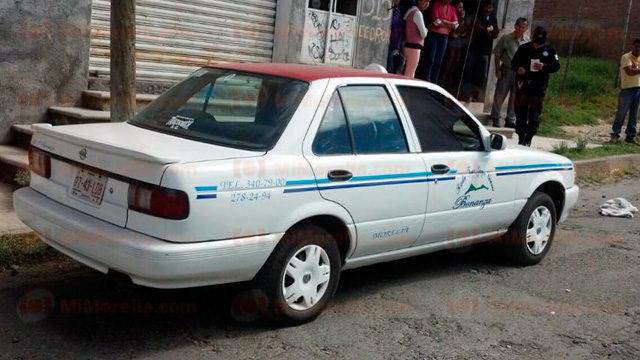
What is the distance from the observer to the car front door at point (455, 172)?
18.0 ft

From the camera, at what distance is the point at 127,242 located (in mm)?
4035

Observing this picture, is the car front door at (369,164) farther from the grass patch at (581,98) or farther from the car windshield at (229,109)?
the grass patch at (581,98)

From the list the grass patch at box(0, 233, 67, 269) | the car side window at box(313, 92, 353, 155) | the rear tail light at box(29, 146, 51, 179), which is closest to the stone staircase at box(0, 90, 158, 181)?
the grass patch at box(0, 233, 67, 269)

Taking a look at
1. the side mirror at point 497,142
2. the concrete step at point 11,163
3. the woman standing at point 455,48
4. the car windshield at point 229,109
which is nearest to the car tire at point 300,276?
the car windshield at point 229,109

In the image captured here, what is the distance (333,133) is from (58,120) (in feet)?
15.6

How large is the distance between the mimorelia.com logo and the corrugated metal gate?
5017 mm

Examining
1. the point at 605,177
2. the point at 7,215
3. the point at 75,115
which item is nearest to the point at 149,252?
the point at 7,215

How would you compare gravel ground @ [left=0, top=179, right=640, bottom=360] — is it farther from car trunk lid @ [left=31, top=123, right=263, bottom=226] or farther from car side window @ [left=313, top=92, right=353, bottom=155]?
car side window @ [left=313, top=92, right=353, bottom=155]

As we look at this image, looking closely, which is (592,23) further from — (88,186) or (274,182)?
(88,186)

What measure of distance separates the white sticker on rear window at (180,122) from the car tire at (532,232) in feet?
9.57

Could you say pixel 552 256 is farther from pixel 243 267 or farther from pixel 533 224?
pixel 243 267

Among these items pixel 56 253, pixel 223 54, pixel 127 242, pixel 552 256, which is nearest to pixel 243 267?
pixel 127 242

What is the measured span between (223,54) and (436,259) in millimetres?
6029

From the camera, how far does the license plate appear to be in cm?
434
